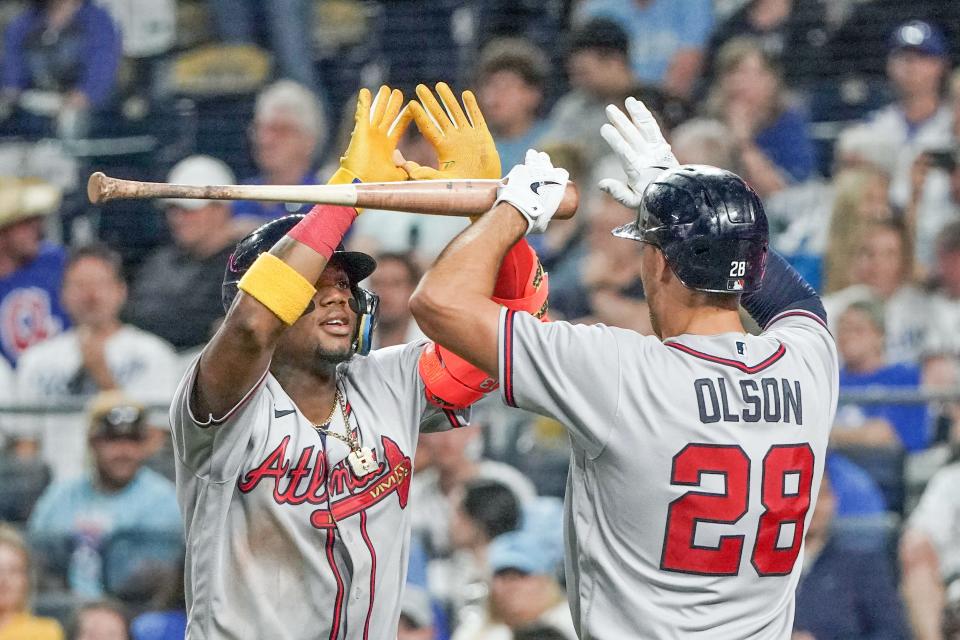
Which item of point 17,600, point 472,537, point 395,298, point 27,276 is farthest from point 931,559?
point 27,276

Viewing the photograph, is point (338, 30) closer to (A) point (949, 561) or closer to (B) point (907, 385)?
(B) point (907, 385)

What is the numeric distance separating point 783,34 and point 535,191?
14.6ft

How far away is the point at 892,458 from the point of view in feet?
16.3

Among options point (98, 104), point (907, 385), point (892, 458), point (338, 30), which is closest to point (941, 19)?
point (907, 385)

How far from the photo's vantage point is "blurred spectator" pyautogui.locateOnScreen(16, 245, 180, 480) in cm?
627

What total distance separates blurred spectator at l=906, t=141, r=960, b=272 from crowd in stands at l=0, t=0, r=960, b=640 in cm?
1

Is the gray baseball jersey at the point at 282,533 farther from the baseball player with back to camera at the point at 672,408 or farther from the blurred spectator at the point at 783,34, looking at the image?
the blurred spectator at the point at 783,34

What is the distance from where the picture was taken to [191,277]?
6.63 m

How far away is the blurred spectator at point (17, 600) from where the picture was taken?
5336 mm

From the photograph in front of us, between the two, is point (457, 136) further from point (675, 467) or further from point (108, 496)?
point (108, 496)

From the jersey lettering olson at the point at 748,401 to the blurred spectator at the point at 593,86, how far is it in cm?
382

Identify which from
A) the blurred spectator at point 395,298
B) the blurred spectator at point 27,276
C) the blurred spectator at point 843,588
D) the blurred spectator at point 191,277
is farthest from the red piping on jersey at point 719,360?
the blurred spectator at point 27,276

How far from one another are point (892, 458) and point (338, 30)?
168 inches

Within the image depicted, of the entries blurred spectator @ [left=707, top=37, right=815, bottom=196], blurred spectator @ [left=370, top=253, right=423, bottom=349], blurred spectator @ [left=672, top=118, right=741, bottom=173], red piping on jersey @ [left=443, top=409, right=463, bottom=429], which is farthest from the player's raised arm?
blurred spectator @ [left=707, top=37, right=815, bottom=196]
